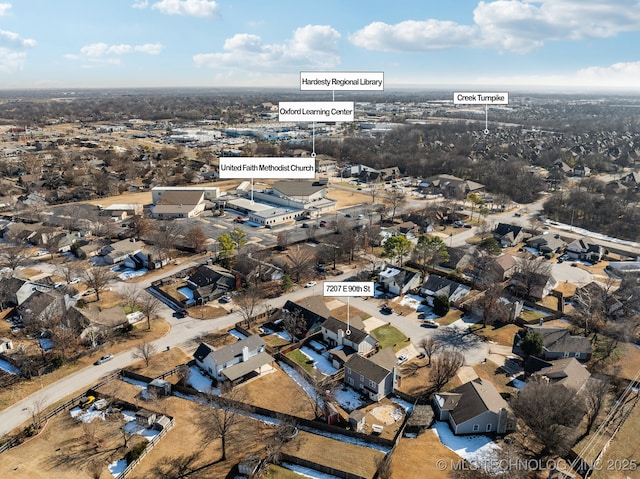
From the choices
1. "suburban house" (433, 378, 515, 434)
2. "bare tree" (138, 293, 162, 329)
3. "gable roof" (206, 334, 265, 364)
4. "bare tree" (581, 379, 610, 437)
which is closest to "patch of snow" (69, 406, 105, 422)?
"gable roof" (206, 334, 265, 364)

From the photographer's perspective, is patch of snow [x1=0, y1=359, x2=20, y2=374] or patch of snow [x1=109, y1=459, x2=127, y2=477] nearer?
patch of snow [x1=109, y1=459, x2=127, y2=477]

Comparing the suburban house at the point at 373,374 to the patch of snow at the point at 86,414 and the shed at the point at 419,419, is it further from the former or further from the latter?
the patch of snow at the point at 86,414

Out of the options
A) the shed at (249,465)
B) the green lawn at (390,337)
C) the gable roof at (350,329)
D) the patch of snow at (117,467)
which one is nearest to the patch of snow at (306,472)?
the shed at (249,465)

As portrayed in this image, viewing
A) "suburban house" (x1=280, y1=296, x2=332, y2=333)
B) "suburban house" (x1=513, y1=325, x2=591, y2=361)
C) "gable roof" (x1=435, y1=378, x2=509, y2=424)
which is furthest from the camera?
"suburban house" (x1=280, y1=296, x2=332, y2=333)

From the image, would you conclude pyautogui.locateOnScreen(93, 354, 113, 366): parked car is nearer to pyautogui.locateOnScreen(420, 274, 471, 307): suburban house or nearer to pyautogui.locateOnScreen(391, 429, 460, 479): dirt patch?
pyautogui.locateOnScreen(391, 429, 460, 479): dirt patch

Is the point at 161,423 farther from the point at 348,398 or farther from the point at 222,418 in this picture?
the point at 348,398

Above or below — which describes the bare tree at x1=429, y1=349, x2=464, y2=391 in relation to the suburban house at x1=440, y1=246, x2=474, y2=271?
below

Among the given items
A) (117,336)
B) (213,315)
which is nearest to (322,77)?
(213,315)
